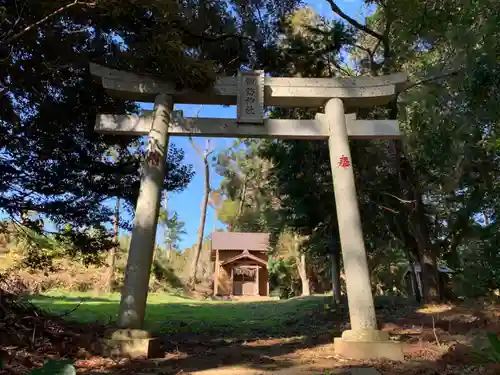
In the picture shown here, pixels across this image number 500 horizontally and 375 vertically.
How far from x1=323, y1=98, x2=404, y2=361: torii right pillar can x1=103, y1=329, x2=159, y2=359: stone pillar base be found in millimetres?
2496

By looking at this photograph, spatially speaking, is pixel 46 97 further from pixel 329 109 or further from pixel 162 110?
pixel 329 109

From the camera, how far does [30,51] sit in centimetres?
590

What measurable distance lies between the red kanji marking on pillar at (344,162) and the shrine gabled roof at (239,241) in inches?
761

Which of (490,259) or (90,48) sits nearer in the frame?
Result: (90,48)

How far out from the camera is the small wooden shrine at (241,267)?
25.5 m

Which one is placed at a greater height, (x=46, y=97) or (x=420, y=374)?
(x=46, y=97)

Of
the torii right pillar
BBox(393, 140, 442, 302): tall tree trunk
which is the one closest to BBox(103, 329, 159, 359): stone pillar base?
the torii right pillar

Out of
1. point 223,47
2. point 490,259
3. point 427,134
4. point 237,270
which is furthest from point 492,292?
point 237,270

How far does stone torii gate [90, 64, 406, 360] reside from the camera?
5.86 m

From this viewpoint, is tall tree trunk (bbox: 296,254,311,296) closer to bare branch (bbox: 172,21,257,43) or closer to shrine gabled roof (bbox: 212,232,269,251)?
shrine gabled roof (bbox: 212,232,269,251)

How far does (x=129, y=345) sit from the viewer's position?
5.38m

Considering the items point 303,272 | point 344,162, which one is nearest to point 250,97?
point 344,162

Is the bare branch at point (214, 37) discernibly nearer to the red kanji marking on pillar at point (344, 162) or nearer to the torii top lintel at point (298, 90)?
the torii top lintel at point (298, 90)

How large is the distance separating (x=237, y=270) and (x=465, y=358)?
2186 cm
